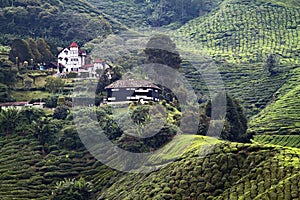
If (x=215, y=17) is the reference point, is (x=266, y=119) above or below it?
below

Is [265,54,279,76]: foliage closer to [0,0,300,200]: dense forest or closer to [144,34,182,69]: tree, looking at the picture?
[0,0,300,200]: dense forest

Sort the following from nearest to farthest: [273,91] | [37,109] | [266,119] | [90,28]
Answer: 1. [37,109]
2. [266,119]
3. [273,91]
4. [90,28]

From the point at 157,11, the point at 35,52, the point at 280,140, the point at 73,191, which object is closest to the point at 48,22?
the point at 35,52

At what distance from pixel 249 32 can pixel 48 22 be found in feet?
117

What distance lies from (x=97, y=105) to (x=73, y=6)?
59713mm

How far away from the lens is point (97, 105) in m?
84.5

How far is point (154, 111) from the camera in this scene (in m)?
76.2

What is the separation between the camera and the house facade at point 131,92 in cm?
8406

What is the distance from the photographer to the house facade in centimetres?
8406

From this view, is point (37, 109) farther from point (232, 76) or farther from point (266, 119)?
point (232, 76)

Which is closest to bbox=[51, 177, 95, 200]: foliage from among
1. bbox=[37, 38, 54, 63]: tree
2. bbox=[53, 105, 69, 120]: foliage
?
bbox=[53, 105, 69, 120]: foliage

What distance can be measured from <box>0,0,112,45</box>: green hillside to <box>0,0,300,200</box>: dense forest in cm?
23

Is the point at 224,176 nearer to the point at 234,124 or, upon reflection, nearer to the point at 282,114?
the point at 234,124

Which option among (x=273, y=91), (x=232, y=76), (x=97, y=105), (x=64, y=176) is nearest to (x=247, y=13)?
(x=232, y=76)
